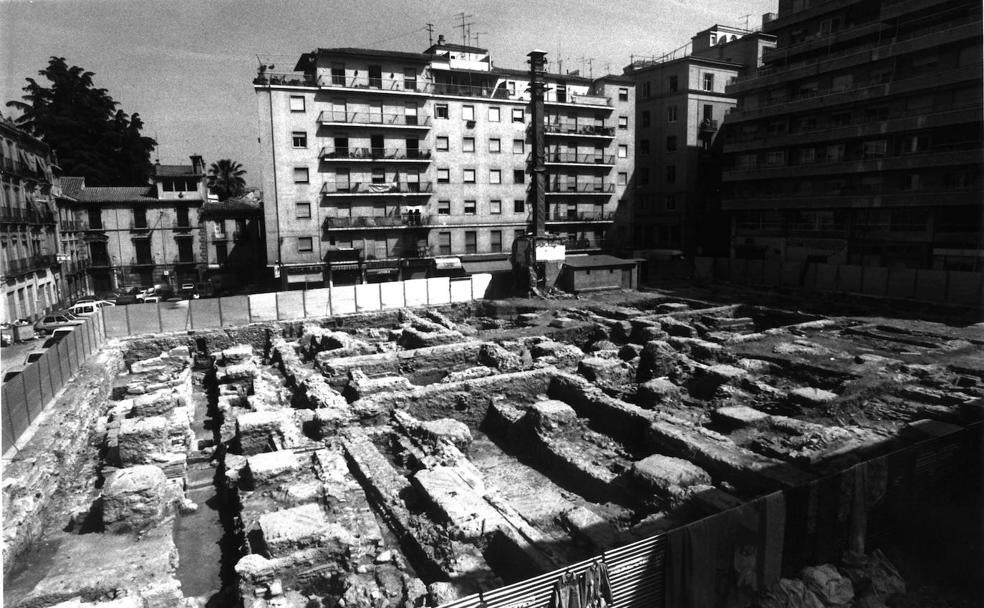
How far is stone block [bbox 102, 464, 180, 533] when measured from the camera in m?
10.8

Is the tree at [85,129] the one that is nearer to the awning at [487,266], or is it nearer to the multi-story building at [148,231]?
the multi-story building at [148,231]

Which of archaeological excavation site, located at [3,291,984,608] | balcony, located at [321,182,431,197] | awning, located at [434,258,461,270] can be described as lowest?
archaeological excavation site, located at [3,291,984,608]

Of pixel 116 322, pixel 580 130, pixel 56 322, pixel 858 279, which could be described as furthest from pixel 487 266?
pixel 56 322

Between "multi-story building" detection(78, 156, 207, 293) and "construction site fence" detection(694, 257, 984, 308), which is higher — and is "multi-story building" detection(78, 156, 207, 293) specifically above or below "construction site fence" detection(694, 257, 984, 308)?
above

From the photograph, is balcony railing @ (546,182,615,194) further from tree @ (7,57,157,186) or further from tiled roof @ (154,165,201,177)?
tree @ (7,57,157,186)

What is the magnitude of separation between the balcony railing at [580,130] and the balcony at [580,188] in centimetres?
369

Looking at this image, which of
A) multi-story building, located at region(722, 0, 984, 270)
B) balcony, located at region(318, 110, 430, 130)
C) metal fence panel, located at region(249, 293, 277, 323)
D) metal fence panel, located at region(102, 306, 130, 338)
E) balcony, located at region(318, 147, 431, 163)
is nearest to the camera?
metal fence panel, located at region(102, 306, 130, 338)

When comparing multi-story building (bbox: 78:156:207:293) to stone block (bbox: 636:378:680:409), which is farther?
multi-story building (bbox: 78:156:207:293)

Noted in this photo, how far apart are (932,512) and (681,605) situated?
5.45m

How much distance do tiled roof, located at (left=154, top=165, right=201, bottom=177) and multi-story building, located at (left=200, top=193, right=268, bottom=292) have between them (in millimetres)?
2518

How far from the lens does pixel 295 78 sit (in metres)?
39.4

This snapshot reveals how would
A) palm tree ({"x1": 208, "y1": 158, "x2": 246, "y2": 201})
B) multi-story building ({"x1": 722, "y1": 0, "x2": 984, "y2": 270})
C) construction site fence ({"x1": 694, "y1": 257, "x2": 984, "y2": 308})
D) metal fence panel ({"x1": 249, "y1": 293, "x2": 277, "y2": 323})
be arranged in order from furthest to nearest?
1. palm tree ({"x1": 208, "y1": 158, "x2": 246, "y2": 201})
2. multi-story building ({"x1": 722, "y1": 0, "x2": 984, "y2": 270})
3. construction site fence ({"x1": 694, "y1": 257, "x2": 984, "y2": 308})
4. metal fence panel ({"x1": 249, "y1": 293, "x2": 277, "y2": 323})

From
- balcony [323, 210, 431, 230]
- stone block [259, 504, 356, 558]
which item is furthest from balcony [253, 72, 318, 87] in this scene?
stone block [259, 504, 356, 558]

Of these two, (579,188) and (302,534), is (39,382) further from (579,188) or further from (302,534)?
(579,188)
